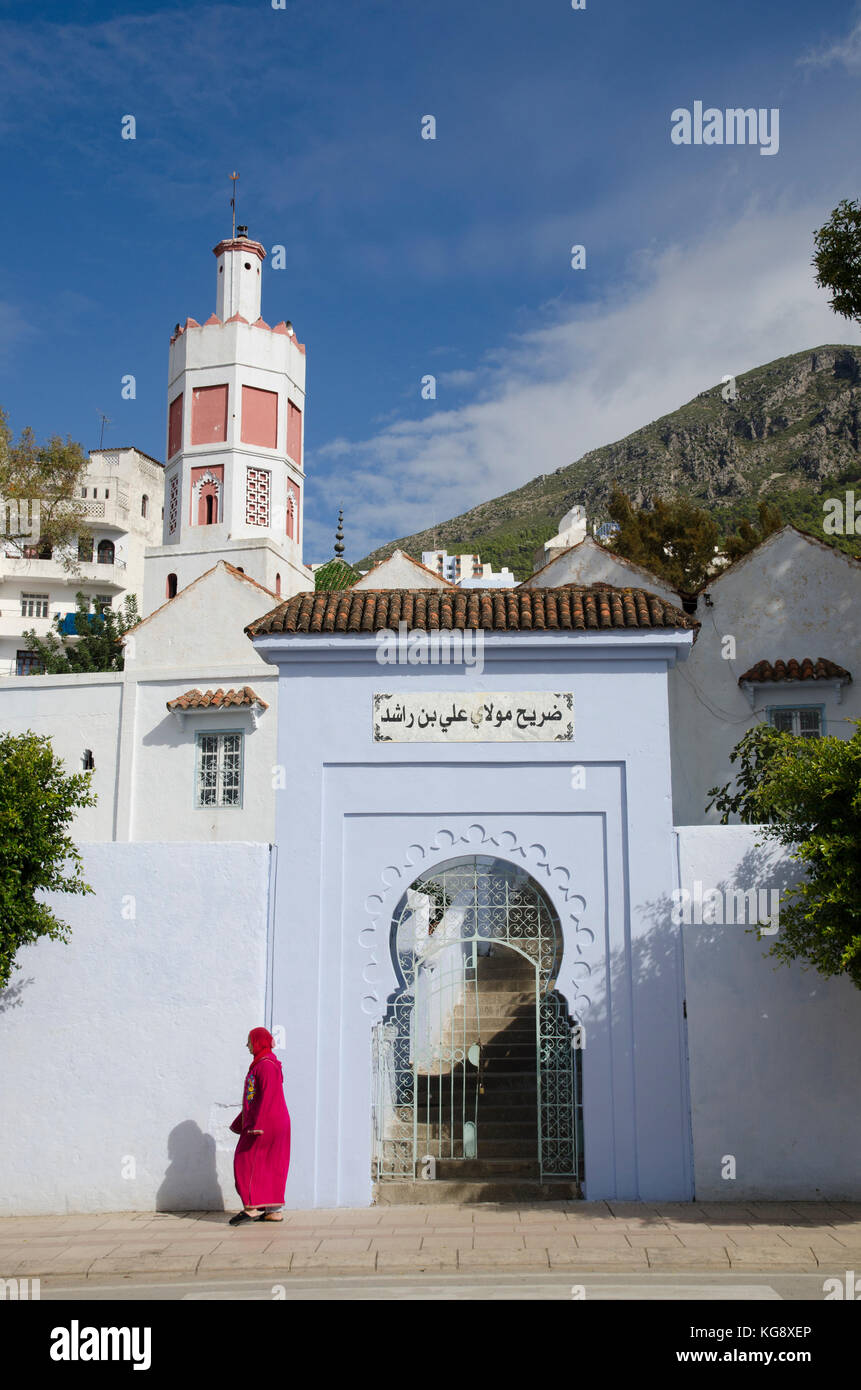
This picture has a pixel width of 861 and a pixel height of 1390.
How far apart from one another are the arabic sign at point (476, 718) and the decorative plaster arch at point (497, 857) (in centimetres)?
79

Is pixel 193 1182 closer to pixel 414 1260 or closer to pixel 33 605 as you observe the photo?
pixel 414 1260

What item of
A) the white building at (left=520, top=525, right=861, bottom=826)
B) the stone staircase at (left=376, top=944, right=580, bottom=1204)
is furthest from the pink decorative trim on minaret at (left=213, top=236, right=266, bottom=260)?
the stone staircase at (left=376, top=944, right=580, bottom=1204)

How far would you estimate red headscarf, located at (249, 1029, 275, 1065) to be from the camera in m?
8.94

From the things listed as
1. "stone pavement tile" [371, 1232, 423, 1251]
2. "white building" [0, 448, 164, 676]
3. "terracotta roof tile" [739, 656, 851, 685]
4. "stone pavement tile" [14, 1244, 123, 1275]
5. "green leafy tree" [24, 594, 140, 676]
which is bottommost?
"stone pavement tile" [14, 1244, 123, 1275]

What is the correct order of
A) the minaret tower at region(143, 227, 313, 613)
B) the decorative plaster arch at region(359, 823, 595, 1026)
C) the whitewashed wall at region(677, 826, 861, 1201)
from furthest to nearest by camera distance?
the minaret tower at region(143, 227, 313, 613) < the decorative plaster arch at region(359, 823, 595, 1026) < the whitewashed wall at region(677, 826, 861, 1201)

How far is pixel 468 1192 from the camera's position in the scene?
9.38 meters

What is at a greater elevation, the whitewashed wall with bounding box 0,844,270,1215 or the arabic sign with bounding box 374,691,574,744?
the arabic sign with bounding box 374,691,574,744

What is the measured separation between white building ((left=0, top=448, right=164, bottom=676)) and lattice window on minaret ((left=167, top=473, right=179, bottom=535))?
1831 centimetres

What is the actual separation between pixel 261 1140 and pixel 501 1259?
2.18 m

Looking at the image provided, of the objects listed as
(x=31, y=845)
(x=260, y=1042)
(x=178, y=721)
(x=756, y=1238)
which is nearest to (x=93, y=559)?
(x=178, y=721)

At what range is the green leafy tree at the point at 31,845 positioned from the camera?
8.88 m

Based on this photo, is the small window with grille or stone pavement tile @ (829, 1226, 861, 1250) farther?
the small window with grille

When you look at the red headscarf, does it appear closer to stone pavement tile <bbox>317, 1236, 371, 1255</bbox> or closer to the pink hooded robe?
the pink hooded robe
